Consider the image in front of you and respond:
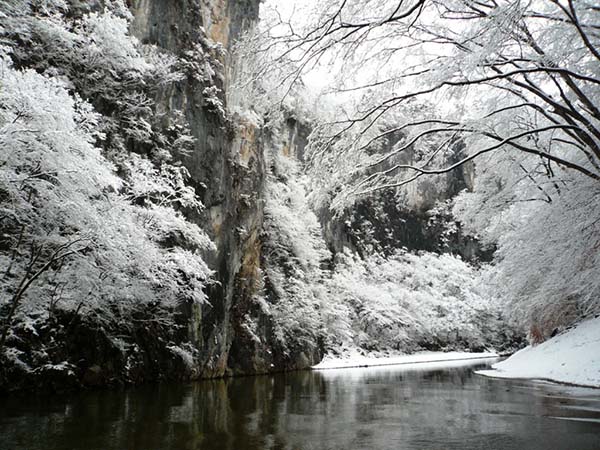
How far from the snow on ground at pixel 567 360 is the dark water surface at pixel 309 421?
2116mm

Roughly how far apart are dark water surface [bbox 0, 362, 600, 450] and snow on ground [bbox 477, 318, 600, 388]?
212 centimetres

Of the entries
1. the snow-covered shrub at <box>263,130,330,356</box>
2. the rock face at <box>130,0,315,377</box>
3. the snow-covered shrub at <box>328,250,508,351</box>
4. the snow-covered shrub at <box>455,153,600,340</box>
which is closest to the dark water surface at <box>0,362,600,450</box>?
the snow-covered shrub at <box>455,153,600,340</box>

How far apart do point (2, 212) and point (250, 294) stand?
49.1 feet

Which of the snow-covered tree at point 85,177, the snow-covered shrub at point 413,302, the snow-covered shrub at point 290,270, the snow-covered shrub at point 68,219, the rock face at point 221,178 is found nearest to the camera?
the snow-covered shrub at point 68,219

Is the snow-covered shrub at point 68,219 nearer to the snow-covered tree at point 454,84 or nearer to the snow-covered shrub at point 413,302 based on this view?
the snow-covered tree at point 454,84

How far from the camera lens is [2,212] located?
962cm

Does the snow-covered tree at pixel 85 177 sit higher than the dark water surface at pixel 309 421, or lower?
higher

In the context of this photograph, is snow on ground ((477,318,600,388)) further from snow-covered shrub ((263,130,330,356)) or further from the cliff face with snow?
the cliff face with snow

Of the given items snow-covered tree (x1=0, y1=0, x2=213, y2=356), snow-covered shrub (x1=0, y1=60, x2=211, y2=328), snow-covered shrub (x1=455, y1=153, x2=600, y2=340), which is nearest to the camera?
snow-covered shrub (x1=455, y1=153, x2=600, y2=340)

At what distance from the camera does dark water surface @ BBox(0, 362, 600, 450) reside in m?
5.72

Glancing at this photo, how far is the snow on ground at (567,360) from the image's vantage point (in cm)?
1341

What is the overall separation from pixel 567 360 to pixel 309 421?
37.7 feet

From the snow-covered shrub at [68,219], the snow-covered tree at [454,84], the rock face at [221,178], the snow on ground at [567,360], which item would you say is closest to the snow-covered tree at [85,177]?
the snow-covered shrub at [68,219]

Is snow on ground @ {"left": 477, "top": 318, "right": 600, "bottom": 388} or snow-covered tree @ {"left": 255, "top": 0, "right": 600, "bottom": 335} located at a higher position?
snow-covered tree @ {"left": 255, "top": 0, "right": 600, "bottom": 335}
